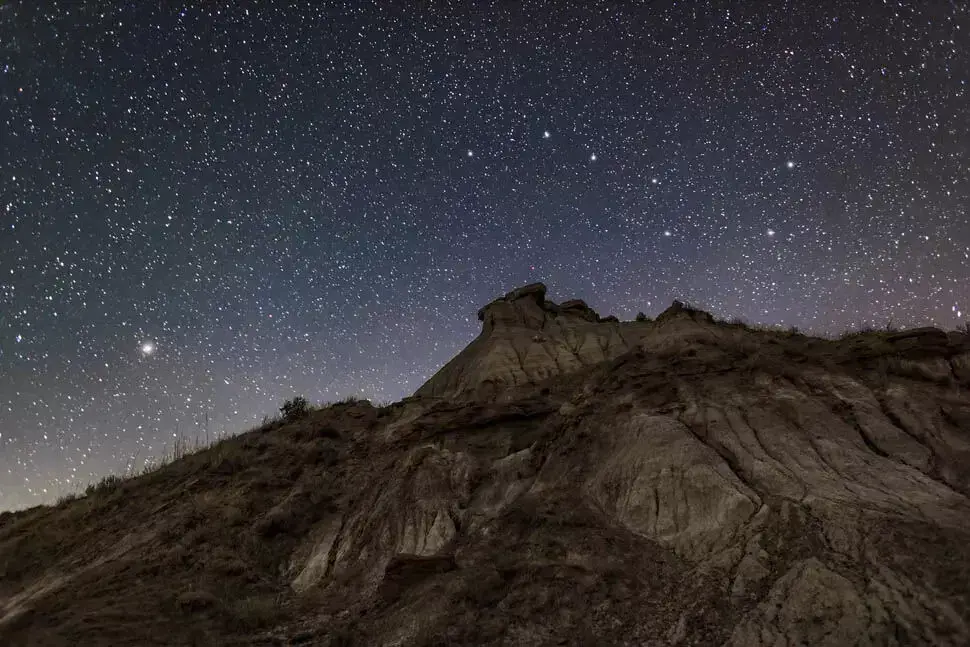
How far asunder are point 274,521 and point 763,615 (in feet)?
38.8

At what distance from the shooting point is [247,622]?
11273mm

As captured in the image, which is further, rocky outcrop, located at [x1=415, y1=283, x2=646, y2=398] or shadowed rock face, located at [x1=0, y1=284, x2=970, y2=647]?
rocky outcrop, located at [x1=415, y1=283, x2=646, y2=398]

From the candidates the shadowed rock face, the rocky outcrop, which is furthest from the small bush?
the rocky outcrop

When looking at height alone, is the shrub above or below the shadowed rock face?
above

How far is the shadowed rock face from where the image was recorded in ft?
29.0

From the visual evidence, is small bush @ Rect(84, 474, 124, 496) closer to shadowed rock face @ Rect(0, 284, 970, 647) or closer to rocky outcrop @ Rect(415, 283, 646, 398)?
shadowed rock face @ Rect(0, 284, 970, 647)

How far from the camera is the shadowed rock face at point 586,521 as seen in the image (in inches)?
348

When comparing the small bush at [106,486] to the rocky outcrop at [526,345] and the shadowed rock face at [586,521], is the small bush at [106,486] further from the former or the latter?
the rocky outcrop at [526,345]

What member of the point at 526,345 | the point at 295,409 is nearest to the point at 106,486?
the point at 295,409

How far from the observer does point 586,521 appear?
1181cm

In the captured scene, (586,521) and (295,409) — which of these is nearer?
(586,521)

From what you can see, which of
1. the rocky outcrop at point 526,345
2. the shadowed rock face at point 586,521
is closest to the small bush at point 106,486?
the shadowed rock face at point 586,521

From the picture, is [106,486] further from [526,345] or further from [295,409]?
[526,345]

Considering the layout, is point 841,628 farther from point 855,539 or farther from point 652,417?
point 652,417
